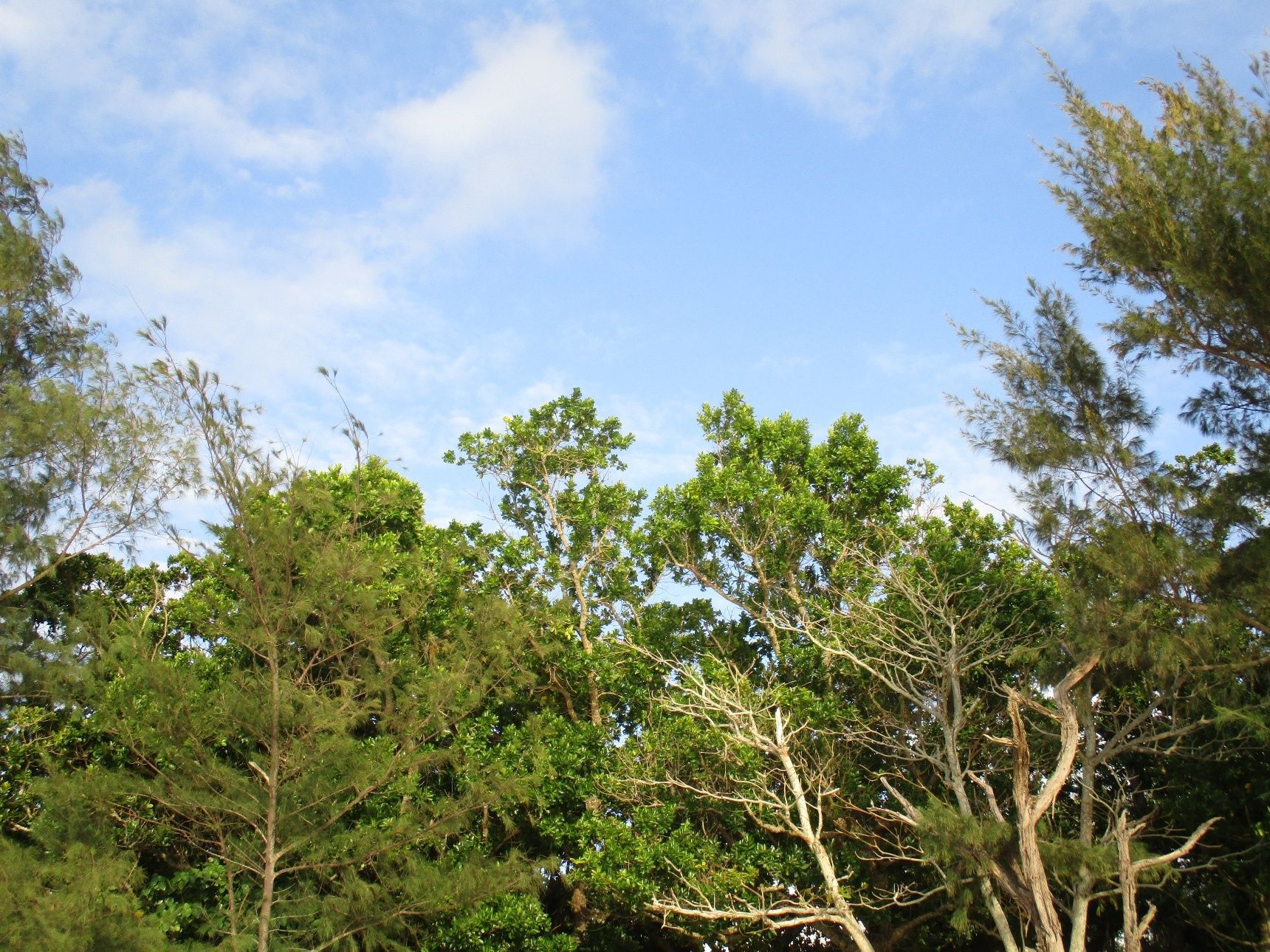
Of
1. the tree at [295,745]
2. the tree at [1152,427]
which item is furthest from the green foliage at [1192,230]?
the tree at [295,745]

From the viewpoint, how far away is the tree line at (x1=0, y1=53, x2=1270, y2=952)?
758 cm

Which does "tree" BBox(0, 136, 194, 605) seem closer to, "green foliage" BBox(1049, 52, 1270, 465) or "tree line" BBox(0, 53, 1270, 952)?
"tree line" BBox(0, 53, 1270, 952)

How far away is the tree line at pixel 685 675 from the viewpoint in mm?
7578

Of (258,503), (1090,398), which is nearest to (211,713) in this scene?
(258,503)

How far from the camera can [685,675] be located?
35.7 ft

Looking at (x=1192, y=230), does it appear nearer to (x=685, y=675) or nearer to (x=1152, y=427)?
(x=1152, y=427)

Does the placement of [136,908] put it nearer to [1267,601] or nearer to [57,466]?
[57,466]

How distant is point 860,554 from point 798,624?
1.56 meters

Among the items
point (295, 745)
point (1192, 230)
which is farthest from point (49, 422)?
point (1192, 230)

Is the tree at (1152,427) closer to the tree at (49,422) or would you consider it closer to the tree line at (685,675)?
the tree line at (685,675)

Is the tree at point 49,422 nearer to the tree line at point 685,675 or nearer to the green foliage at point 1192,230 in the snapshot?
the tree line at point 685,675

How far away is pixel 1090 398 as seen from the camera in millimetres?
8398

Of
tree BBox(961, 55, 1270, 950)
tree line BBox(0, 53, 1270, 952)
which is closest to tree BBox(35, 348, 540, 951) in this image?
tree line BBox(0, 53, 1270, 952)

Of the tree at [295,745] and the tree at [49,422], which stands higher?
the tree at [49,422]
